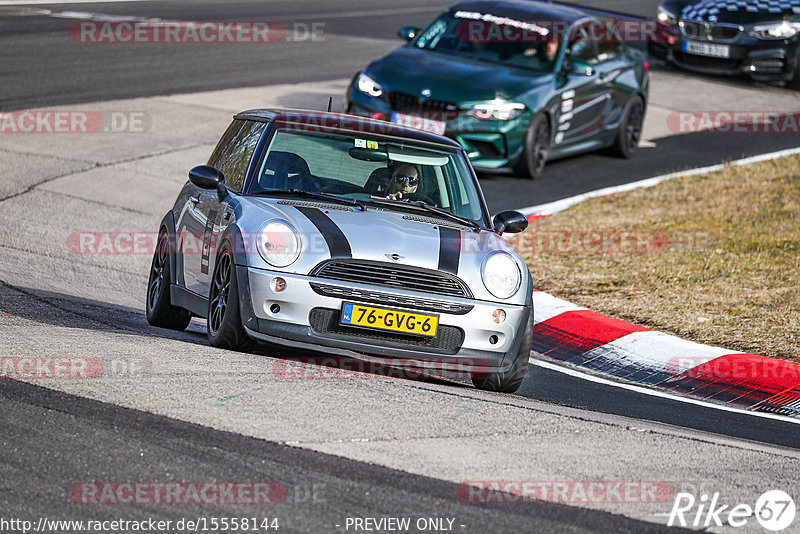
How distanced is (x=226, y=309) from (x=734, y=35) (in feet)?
47.8

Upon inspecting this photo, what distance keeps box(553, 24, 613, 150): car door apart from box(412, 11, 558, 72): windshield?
0.92 ft

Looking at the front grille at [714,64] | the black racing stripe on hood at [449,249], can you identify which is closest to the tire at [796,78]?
the front grille at [714,64]

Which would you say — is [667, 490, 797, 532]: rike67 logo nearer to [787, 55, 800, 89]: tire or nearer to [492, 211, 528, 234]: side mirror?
[492, 211, 528, 234]: side mirror

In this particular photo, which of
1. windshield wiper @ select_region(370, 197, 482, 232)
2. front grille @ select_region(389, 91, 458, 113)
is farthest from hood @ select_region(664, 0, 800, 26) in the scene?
windshield wiper @ select_region(370, 197, 482, 232)

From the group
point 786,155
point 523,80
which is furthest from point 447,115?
point 786,155

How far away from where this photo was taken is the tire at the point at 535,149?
13.6m

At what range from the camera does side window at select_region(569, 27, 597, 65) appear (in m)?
14.5

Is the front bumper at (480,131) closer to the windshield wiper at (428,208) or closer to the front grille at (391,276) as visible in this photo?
the windshield wiper at (428,208)

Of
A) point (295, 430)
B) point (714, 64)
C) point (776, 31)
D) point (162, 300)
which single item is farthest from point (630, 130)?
point (295, 430)

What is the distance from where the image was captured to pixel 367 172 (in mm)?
7695

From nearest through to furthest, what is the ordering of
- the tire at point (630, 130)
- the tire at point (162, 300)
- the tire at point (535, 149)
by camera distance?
the tire at point (162, 300) → the tire at point (535, 149) → the tire at point (630, 130)

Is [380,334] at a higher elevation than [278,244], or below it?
below

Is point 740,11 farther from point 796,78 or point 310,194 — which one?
point 310,194

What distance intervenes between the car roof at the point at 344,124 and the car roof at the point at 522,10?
6.94m
